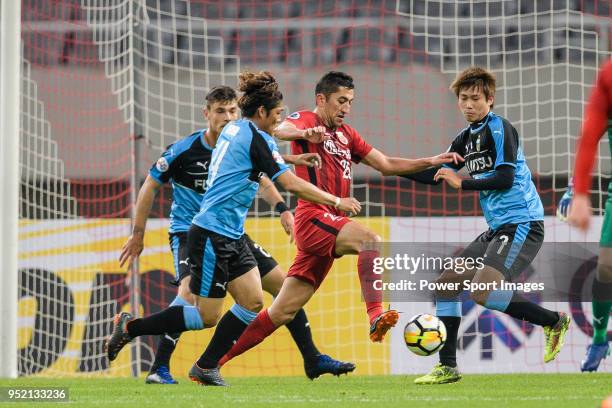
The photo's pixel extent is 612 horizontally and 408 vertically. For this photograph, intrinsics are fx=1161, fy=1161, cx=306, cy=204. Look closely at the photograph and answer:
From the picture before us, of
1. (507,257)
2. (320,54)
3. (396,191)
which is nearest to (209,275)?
(507,257)

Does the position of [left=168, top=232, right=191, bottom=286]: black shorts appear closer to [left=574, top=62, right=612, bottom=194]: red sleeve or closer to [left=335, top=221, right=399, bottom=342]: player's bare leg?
[left=335, top=221, right=399, bottom=342]: player's bare leg

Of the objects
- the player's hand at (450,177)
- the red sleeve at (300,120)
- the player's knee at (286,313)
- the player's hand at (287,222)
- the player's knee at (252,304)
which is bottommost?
the player's knee at (286,313)

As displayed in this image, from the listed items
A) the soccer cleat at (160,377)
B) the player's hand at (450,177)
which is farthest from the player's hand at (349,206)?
the soccer cleat at (160,377)

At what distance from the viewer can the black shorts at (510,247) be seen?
7.23 m

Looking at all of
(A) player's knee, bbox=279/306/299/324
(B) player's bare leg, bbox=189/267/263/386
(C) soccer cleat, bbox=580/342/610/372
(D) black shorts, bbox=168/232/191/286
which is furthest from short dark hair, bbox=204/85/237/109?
(C) soccer cleat, bbox=580/342/610/372

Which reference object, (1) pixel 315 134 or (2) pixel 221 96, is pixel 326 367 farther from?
(2) pixel 221 96

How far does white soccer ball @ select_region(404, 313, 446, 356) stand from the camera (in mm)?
6930

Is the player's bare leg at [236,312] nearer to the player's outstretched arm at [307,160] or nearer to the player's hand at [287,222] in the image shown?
the player's hand at [287,222]

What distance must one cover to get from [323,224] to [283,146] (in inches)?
223

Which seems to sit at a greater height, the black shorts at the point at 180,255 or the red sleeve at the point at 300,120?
the red sleeve at the point at 300,120

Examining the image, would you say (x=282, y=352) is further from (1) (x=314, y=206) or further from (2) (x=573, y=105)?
(2) (x=573, y=105)

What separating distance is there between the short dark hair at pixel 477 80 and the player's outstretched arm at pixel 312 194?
4.17 ft

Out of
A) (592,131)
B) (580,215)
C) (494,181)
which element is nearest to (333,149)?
(494,181)

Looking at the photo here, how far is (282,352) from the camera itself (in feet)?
33.3
